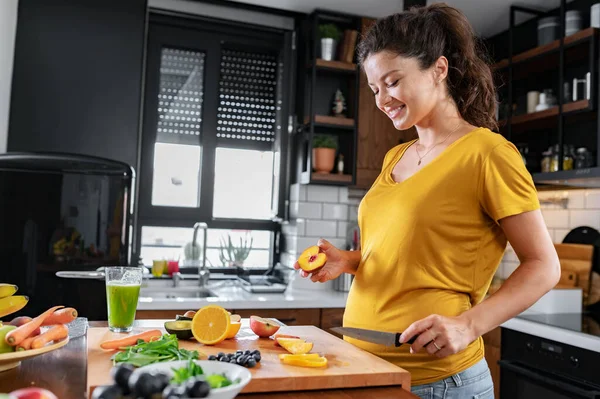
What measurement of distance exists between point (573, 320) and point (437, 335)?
191cm

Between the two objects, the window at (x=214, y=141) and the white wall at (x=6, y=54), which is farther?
the window at (x=214, y=141)

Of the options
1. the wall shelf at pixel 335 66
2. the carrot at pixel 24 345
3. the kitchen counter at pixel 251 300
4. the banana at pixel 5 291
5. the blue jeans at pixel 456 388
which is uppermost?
the wall shelf at pixel 335 66

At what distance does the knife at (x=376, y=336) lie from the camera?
1163 mm

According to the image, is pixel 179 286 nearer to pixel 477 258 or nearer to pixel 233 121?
pixel 233 121

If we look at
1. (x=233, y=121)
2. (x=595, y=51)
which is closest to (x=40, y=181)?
(x=233, y=121)

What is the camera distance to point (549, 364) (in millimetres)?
2502

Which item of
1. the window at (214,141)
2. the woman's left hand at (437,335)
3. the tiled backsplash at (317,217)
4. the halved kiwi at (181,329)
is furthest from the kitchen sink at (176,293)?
the woman's left hand at (437,335)

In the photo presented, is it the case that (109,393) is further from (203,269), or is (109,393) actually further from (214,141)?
(214,141)

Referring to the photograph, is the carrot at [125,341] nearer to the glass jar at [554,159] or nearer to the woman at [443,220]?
the woman at [443,220]

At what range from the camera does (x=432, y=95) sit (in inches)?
53.7

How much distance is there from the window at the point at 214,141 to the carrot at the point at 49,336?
241 centimetres

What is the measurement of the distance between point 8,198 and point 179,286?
1.22m

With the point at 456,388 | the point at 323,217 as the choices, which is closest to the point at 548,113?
the point at 323,217

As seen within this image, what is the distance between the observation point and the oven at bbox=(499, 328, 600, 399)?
229 cm
